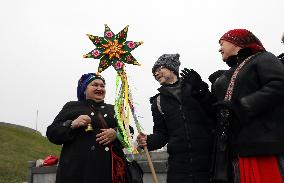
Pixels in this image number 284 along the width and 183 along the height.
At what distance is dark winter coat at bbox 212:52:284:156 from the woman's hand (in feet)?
5.47

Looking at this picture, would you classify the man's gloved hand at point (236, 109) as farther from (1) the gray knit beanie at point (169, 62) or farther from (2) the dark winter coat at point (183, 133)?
(1) the gray knit beanie at point (169, 62)

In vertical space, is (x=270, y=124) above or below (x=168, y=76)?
below

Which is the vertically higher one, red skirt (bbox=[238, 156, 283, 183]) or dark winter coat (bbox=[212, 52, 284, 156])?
dark winter coat (bbox=[212, 52, 284, 156])

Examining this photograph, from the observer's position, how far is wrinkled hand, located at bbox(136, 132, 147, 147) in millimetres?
4074

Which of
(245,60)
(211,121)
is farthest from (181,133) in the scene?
(245,60)

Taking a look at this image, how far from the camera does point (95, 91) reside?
15.4ft

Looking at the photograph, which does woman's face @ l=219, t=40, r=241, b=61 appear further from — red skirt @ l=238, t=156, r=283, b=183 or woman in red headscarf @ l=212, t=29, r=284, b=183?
red skirt @ l=238, t=156, r=283, b=183

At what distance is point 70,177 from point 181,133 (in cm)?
148

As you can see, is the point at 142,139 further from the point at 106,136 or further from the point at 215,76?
the point at 215,76

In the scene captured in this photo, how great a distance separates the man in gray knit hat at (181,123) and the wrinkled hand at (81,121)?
0.67m

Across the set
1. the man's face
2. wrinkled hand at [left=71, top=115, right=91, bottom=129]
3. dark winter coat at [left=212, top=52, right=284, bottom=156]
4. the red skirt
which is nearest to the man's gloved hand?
dark winter coat at [left=212, top=52, right=284, bottom=156]

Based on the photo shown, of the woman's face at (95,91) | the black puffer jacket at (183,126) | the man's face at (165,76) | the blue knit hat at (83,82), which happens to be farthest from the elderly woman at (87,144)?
the man's face at (165,76)

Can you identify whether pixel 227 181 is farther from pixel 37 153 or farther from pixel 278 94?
pixel 37 153

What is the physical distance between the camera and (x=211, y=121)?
3820 millimetres
